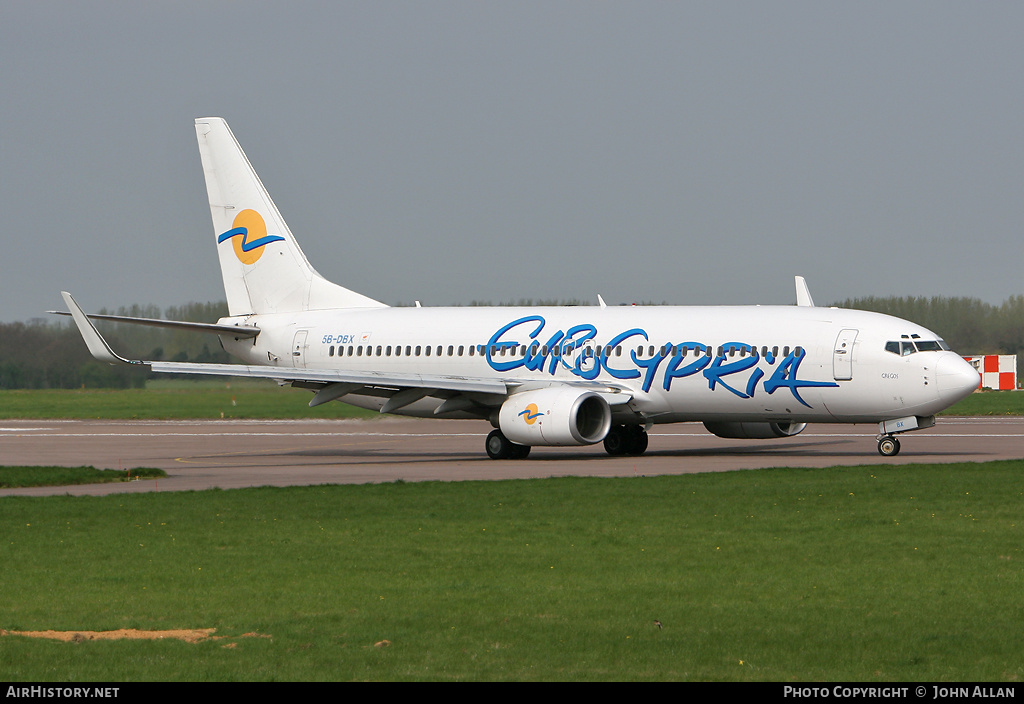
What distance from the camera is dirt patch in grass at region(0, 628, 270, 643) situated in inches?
412

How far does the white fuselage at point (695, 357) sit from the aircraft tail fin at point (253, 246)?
2.87 meters

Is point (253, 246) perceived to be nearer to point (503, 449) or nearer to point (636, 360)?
point (503, 449)

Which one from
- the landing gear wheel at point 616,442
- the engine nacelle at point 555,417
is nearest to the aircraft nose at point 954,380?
the engine nacelle at point 555,417

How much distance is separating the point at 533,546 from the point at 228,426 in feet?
123

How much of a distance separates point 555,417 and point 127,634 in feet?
70.1

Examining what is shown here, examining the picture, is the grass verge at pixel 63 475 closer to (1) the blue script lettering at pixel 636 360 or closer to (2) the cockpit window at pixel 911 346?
(1) the blue script lettering at pixel 636 360

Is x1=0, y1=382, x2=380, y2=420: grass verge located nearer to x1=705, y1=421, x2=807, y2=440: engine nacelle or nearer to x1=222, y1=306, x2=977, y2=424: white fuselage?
x1=222, y1=306, x2=977, y2=424: white fuselage

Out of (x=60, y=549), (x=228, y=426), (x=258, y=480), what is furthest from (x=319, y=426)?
(x=60, y=549)

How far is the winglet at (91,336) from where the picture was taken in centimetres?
3164

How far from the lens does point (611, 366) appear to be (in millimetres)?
33750

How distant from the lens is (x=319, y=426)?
50.1 metres

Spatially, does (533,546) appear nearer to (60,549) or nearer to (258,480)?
(60,549)

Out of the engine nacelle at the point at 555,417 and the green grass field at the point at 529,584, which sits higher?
the green grass field at the point at 529,584
